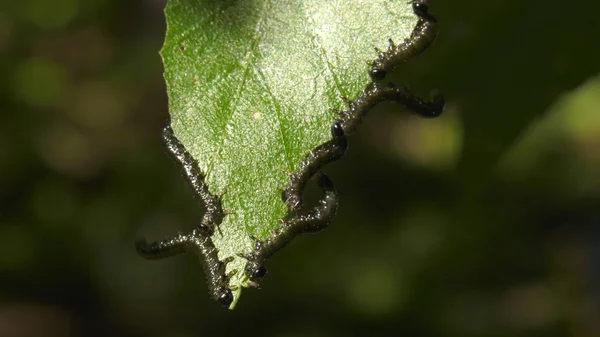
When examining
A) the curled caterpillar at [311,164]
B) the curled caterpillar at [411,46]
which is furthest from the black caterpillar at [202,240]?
the curled caterpillar at [411,46]

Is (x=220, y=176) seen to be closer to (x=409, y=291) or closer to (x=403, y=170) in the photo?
(x=409, y=291)

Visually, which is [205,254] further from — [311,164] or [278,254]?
[278,254]

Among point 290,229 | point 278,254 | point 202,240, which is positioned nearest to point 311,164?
point 290,229

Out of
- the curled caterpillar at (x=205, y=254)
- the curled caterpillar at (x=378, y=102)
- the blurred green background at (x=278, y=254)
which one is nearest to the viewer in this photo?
the curled caterpillar at (x=378, y=102)

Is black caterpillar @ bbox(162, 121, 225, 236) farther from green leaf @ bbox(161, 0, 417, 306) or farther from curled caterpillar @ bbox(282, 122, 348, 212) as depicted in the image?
curled caterpillar @ bbox(282, 122, 348, 212)

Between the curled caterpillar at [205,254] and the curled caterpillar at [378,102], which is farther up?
the curled caterpillar at [378,102]

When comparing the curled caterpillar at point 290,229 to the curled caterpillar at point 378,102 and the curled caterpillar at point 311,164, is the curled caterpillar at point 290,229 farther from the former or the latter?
the curled caterpillar at point 378,102

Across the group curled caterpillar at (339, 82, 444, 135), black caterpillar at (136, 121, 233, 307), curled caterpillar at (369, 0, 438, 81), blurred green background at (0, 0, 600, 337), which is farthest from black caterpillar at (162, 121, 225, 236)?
blurred green background at (0, 0, 600, 337)
